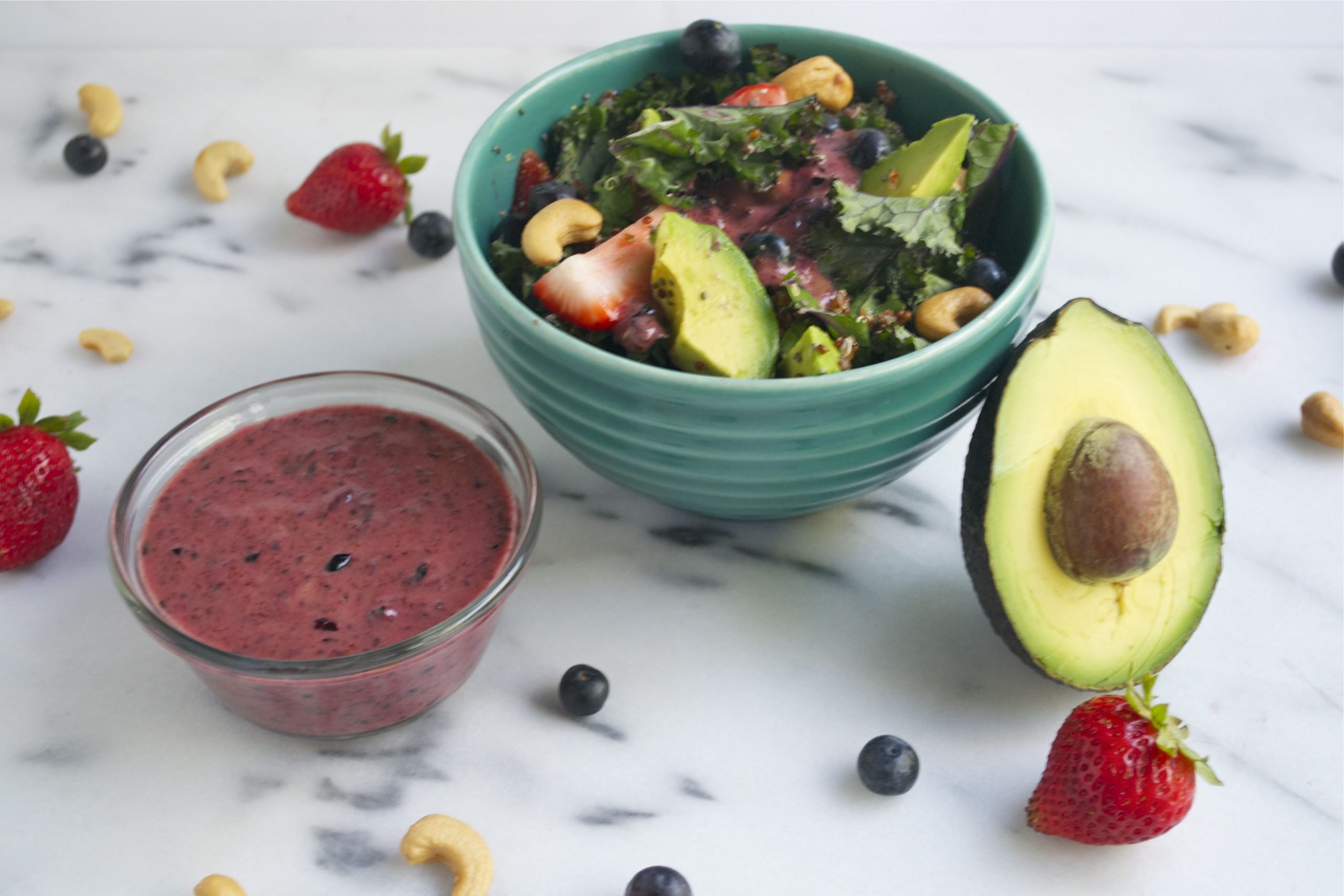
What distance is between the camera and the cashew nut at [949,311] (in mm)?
1514

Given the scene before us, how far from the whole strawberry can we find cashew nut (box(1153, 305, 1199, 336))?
1673 millimetres

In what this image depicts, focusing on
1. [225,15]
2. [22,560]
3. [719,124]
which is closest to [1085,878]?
[719,124]

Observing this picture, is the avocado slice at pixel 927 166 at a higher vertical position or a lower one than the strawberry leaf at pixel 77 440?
higher

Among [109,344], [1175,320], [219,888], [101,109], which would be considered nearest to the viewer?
[219,888]

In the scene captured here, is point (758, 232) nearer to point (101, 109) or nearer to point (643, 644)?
point (643, 644)

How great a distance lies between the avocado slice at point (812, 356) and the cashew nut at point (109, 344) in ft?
3.60

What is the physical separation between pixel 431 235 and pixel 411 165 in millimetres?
151

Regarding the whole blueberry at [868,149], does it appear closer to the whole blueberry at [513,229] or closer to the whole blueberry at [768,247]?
the whole blueberry at [768,247]

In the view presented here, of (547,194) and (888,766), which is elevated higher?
(547,194)

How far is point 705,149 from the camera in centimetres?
161

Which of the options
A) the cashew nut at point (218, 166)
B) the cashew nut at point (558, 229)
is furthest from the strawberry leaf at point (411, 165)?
the cashew nut at point (558, 229)

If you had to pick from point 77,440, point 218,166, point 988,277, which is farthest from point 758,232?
point 218,166

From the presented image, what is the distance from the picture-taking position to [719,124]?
5.30ft

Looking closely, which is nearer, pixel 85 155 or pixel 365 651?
pixel 365 651
